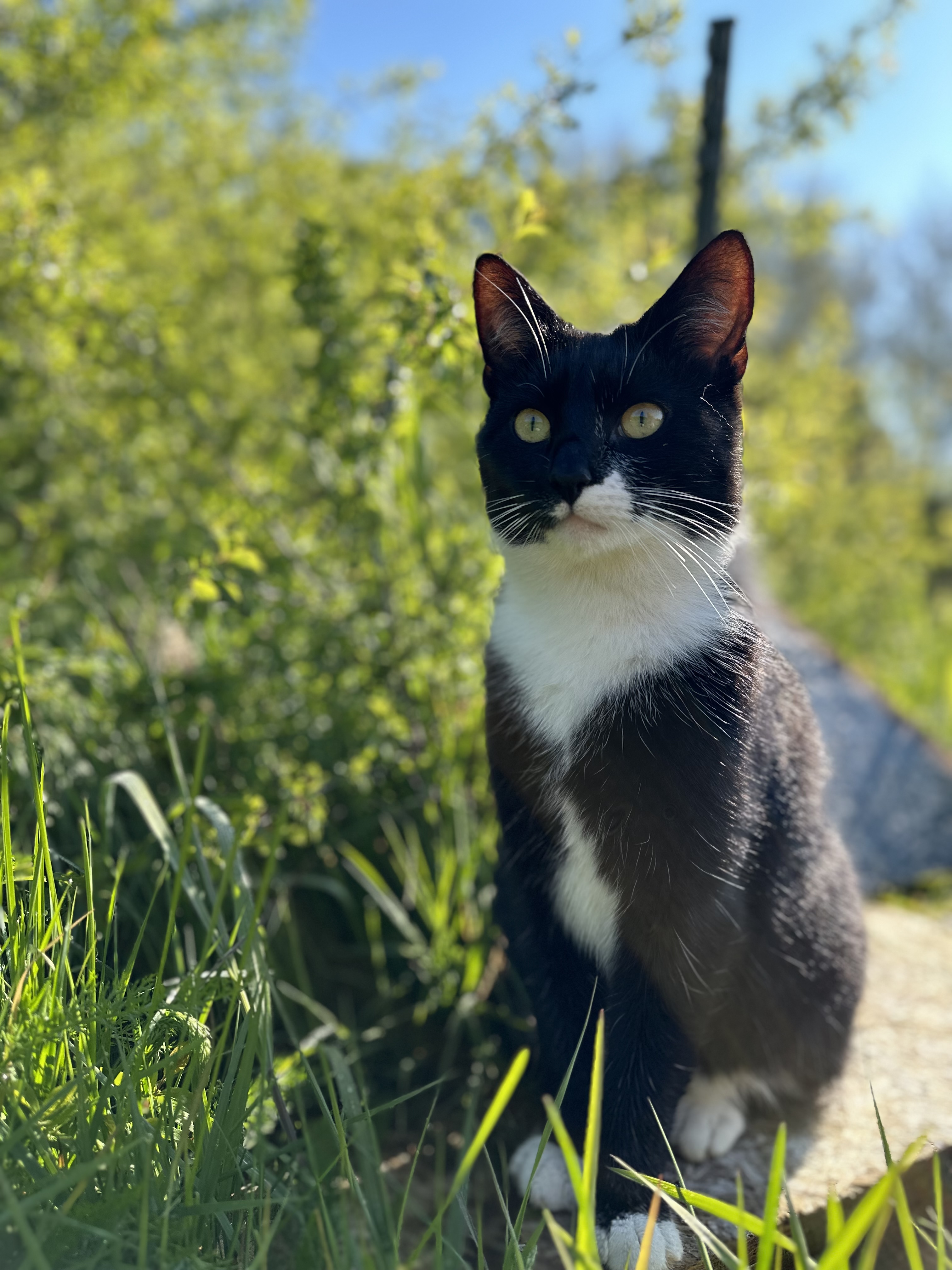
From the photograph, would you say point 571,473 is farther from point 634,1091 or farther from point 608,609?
point 634,1091

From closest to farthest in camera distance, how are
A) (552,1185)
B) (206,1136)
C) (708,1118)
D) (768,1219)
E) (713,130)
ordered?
(768,1219) < (206,1136) < (552,1185) < (708,1118) < (713,130)

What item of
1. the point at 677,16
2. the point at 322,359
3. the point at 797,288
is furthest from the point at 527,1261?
the point at 797,288

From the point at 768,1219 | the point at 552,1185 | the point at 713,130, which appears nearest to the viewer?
the point at 768,1219

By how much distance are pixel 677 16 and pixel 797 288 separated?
486 inches

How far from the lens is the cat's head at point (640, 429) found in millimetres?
1130

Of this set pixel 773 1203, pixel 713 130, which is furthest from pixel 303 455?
pixel 773 1203

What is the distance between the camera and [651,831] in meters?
1.13

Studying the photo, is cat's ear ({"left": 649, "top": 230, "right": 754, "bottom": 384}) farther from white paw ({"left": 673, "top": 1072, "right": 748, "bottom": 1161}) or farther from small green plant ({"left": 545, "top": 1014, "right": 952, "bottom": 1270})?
white paw ({"left": 673, "top": 1072, "right": 748, "bottom": 1161})

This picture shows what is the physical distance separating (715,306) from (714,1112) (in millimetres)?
1155

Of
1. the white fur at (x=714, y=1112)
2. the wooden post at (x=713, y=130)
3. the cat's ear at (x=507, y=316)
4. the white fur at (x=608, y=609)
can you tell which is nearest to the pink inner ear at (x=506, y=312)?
the cat's ear at (x=507, y=316)

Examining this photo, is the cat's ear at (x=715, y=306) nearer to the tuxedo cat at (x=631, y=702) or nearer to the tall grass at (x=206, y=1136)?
the tuxedo cat at (x=631, y=702)

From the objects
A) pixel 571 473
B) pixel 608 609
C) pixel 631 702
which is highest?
pixel 571 473

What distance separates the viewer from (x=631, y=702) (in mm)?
1143

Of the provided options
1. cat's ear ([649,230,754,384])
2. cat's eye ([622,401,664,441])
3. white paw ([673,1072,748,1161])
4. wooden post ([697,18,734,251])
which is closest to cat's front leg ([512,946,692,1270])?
white paw ([673,1072,748,1161])
